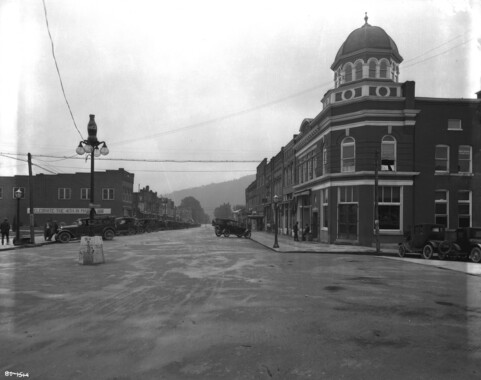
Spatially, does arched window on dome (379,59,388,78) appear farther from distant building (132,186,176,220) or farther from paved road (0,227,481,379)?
distant building (132,186,176,220)

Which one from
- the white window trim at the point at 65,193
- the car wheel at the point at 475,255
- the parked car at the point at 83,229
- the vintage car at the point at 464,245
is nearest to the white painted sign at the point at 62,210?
the white window trim at the point at 65,193

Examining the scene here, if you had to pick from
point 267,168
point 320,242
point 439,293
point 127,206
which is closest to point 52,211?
point 127,206

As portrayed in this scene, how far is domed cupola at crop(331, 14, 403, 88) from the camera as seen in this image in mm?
29672

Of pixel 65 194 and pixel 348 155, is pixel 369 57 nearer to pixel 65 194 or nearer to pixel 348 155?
pixel 348 155

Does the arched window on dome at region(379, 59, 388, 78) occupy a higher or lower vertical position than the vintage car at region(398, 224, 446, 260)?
higher

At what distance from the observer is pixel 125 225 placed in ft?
151

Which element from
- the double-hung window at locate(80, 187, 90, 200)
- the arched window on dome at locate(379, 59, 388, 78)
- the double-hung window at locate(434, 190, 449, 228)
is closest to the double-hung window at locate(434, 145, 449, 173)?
the double-hung window at locate(434, 190, 449, 228)

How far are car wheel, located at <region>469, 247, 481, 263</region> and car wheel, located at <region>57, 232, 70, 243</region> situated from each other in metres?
27.4

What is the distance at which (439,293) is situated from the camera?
10.2m

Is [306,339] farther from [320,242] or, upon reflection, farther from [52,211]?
[52,211]

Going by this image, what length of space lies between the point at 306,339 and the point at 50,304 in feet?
17.8

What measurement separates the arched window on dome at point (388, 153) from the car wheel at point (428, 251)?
29.3 ft

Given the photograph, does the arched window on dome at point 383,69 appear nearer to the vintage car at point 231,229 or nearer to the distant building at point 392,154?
the distant building at point 392,154

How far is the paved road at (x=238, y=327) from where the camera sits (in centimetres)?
501
